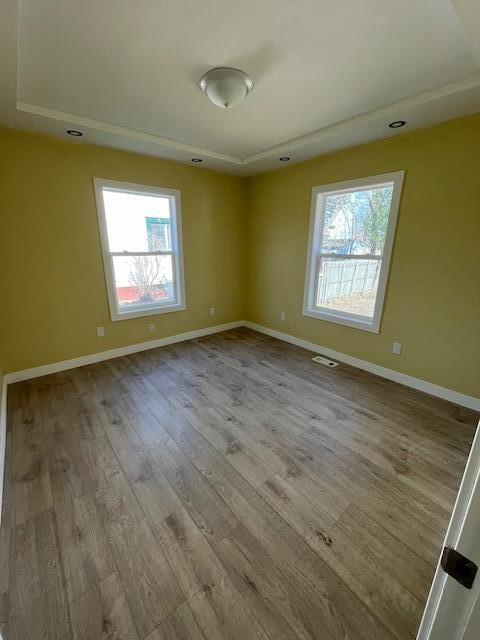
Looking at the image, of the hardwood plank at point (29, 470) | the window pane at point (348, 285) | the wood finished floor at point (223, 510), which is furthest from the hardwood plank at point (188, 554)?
the window pane at point (348, 285)

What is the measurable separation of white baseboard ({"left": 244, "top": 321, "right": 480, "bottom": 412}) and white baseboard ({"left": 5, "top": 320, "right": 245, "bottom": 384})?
118 cm

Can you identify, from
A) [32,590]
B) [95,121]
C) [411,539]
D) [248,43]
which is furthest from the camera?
[95,121]

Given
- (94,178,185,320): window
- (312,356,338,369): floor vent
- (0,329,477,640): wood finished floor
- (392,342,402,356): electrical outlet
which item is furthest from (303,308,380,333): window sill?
(94,178,185,320): window

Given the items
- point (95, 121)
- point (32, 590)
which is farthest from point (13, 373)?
point (95, 121)

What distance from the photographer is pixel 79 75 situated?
175 cm

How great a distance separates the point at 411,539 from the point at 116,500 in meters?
1.60

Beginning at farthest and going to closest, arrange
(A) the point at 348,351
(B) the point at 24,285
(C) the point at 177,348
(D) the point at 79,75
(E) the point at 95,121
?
(C) the point at 177,348, (A) the point at 348,351, (B) the point at 24,285, (E) the point at 95,121, (D) the point at 79,75

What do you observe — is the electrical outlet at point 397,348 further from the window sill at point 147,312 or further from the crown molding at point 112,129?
the crown molding at point 112,129

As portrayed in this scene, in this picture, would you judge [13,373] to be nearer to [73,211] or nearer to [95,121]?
[73,211]

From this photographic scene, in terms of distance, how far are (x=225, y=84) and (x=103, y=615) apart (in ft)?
9.37

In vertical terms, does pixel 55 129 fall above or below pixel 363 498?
above

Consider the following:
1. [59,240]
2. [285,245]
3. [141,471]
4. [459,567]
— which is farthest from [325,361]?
[59,240]

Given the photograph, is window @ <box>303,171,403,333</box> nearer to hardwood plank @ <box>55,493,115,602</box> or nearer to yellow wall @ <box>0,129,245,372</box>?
yellow wall @ <box>0,129,245,372</box>

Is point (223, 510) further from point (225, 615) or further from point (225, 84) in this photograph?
point (225, 84)
